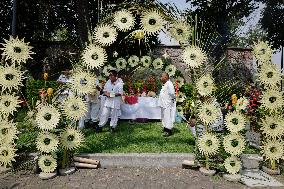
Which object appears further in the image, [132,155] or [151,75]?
[151,75]

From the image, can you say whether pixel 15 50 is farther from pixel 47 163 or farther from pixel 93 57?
pixel 47 163

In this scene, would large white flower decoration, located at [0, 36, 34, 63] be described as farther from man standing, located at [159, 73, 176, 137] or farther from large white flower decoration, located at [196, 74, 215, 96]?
man standing, located at [159, 73, 176, 137]

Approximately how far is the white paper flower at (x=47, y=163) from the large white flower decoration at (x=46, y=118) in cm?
63

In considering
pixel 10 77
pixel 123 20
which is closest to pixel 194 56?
pixel 123 20

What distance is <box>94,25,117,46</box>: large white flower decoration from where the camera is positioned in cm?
910

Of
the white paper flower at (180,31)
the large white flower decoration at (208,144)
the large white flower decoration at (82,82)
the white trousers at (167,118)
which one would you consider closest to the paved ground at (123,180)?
the large white flower decoration at (208,144)

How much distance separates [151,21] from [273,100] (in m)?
3.43

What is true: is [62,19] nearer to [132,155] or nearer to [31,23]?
[31,23]

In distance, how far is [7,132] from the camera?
28.9 feet

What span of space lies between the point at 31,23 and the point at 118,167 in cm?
1938

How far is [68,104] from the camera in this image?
8.91 metres

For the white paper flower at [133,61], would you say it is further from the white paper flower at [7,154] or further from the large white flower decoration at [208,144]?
the white paper flower at [7,154]

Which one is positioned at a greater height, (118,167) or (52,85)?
(52,85)

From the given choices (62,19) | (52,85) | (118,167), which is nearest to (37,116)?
(118,167)
